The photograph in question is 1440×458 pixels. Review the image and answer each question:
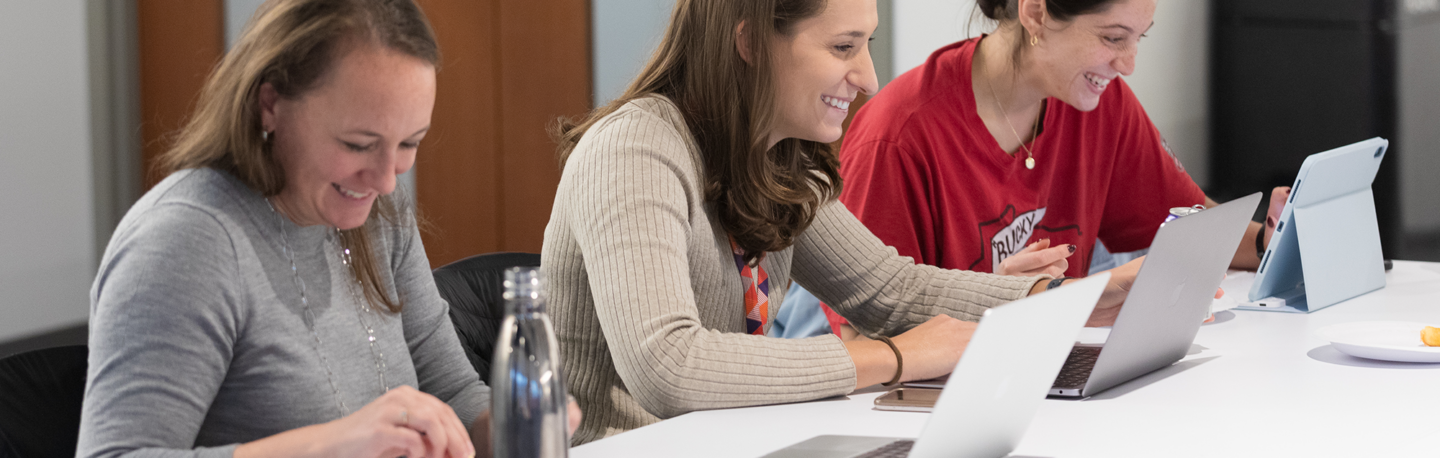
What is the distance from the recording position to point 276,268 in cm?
102

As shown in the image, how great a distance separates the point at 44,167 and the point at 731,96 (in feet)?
6.26

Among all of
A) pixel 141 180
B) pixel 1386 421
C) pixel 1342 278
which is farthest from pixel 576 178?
pixel 141 180

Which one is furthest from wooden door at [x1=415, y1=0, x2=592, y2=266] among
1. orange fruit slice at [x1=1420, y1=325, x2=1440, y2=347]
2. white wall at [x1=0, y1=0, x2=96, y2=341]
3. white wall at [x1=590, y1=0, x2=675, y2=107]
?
orange fruit slice at [x1=1420, y1=325, x2=1440, y2=347]

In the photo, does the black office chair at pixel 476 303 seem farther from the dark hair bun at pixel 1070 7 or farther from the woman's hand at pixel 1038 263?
the dark hair bun at pixel 1070 7

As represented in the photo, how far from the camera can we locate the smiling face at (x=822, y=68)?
1.39 meters

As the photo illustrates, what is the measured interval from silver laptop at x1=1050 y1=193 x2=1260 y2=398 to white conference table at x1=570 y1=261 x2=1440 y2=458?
0.9 inches

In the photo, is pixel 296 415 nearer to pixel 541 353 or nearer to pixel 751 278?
pixel 541 353

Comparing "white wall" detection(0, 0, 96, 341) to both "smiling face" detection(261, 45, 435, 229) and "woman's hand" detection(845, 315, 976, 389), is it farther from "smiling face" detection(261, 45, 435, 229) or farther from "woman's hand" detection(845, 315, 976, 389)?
"woman's hand" detection(845, 315, 976, 389)

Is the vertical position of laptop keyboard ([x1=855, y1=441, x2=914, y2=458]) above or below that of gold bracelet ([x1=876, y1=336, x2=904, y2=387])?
above

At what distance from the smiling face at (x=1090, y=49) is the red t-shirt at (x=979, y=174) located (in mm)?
107

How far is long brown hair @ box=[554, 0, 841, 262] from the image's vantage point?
54.0 inches

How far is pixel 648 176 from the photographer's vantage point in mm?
1241

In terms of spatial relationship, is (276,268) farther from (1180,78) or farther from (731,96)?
(1180,78)

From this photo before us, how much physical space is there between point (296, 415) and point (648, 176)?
0.43 meters
